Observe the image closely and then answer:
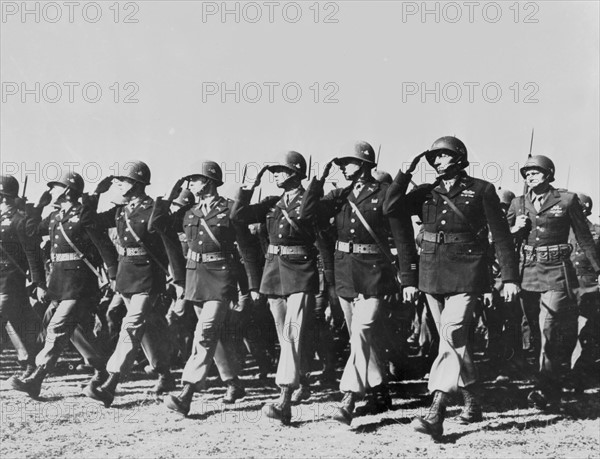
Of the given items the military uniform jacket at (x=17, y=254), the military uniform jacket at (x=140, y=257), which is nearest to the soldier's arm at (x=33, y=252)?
the military uniform jacket at (x=17, y=254)

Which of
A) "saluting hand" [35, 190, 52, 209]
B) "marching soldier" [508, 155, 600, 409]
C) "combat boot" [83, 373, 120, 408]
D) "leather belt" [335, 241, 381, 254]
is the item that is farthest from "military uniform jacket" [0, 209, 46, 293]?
"marching soldier" [508, 155, 600, 409]

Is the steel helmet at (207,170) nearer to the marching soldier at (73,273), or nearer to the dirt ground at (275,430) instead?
the marching soldier at (73,273)

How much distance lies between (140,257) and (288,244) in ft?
6.03

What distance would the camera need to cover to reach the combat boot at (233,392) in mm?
7734

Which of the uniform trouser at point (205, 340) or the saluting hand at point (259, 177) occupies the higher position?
the saluting hand at point (259, 177)

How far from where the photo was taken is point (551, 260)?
24.5ft

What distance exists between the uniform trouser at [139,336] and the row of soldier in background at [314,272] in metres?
0.02

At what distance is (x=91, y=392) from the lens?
24.6 feet

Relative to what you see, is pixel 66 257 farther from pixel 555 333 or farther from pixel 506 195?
pixel 506 195

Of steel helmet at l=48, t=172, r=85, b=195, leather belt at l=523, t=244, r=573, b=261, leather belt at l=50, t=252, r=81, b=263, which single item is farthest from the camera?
steel helmet at l=48, t=172, r=85, b=195

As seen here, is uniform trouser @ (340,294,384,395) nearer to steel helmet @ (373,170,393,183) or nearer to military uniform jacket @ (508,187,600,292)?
military uniform jacket @ (508,187,600,292)

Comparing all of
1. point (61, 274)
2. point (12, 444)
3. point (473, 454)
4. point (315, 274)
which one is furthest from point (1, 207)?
point (473, 454)

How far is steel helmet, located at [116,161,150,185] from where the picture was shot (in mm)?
8047

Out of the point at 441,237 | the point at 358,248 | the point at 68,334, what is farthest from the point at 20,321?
the point at 441,237
